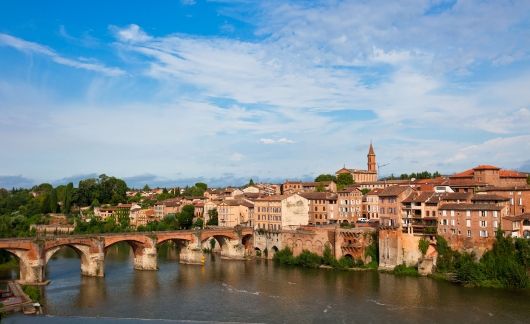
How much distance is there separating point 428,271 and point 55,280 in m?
37.3

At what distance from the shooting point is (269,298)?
45781mm

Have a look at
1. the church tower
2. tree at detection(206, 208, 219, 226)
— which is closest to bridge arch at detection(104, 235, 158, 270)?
tree at detection(206, 208, 219, 226)

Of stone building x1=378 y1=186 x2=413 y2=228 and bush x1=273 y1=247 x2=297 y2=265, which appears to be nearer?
stone building x1=378 y1=186 x2=413 y2=228

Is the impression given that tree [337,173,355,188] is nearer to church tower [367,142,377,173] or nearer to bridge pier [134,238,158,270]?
church tower [367,142,377,173]

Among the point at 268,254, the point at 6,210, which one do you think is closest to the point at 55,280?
the point at 268,254

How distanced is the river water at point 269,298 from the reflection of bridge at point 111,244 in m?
1.71

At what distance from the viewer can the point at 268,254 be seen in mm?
70562

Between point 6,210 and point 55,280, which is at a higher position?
point 6,210

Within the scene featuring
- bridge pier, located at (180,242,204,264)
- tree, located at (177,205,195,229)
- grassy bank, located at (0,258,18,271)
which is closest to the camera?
grassy bank, located at (0,258,18,271)

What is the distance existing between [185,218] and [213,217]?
26.0 ft

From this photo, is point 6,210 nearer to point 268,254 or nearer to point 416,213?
point 268,254

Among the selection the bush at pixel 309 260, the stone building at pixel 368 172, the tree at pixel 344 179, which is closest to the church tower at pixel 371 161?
the stone building at pixel 368 172

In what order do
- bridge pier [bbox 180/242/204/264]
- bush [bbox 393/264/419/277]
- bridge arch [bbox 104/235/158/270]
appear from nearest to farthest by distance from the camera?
bush [bbox 393/264/419/277] < bridge arch [bbox 104/235/158/270] < bridge pier [bbox 180/242/204/264]

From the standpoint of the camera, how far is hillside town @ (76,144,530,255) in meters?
51.8
